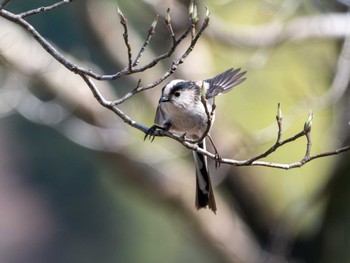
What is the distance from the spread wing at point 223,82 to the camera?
3457 mm

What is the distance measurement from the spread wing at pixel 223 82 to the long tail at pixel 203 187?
0.52 m

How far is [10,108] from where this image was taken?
21.8ft

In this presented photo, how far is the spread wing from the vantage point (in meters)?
3.46

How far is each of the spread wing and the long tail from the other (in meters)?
0.52

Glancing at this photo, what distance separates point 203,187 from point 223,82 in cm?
74

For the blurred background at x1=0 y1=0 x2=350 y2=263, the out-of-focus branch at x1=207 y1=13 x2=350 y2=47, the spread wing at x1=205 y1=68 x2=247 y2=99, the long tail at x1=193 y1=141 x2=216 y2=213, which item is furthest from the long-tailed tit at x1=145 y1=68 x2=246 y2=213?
the out-of-focus branch at x1=207 y1=13 x2=350 y2=47

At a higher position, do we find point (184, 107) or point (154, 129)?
point (184, 107)

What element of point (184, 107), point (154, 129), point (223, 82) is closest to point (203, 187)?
point (184, 107)

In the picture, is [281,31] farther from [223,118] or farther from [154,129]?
[154,129]

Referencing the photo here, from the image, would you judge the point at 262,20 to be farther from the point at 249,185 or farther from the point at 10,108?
the point at 10,108

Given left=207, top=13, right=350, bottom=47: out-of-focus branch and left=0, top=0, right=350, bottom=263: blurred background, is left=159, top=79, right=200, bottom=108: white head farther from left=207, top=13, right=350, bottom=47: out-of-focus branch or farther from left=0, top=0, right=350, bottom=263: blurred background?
left=207, top=13, right=350, bottom=47: out-of-focus branch

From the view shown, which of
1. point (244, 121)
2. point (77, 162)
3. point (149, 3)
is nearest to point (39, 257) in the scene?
point (77, 162)

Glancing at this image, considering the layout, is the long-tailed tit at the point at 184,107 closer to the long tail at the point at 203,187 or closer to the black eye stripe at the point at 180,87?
the black eye stripe at the point at 180,87

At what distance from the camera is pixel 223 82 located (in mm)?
3518
